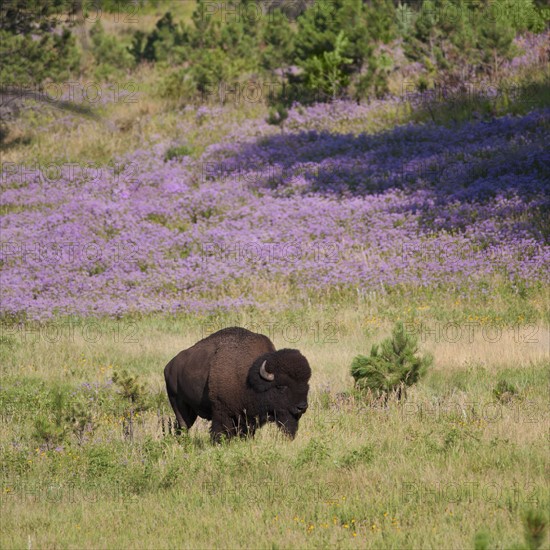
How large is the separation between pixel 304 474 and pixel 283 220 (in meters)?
17.8

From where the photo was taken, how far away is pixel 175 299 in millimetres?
22609

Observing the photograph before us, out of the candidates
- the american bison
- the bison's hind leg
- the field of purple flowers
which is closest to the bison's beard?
the american bison

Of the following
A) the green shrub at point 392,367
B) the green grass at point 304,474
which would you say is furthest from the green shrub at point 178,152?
the green shrub at point 392,367

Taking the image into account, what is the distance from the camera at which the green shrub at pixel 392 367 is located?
12.9 metres

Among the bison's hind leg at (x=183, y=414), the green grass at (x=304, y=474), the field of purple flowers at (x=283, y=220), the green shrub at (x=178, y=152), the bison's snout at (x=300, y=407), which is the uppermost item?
the green shrub at (x=178, y=152)

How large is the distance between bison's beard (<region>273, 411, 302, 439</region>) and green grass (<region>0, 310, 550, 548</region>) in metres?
0.15

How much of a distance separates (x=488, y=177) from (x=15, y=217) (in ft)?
47.3

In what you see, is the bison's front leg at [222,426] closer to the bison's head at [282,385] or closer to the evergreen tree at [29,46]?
the bison's head at [282,385]

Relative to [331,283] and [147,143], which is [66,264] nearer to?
[331,283]

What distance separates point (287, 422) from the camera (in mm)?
9969

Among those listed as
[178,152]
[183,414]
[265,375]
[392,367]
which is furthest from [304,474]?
[178,152]

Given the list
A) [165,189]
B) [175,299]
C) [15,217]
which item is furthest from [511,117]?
[15,217]

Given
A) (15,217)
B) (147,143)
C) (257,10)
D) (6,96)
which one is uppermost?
(257,10)

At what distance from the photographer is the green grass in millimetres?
7695
